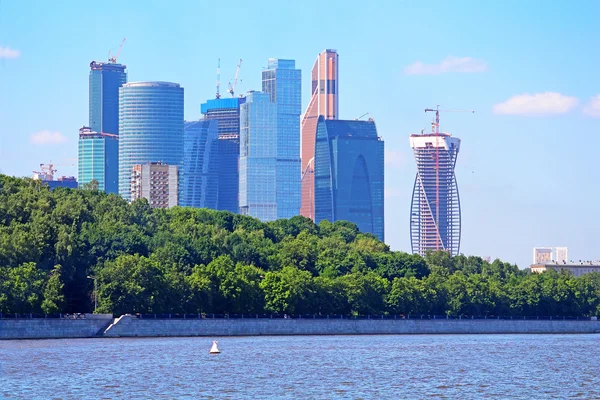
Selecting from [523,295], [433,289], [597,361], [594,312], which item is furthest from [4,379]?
[594,312]

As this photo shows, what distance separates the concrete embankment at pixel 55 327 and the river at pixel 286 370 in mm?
2875

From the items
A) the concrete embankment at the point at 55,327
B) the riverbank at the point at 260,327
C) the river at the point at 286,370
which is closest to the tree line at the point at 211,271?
the riverbank at the point at 260,327

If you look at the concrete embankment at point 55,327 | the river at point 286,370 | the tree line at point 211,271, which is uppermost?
the tree line at point 211,271

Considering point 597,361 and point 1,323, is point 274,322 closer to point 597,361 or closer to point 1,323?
point 1,323

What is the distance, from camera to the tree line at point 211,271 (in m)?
120

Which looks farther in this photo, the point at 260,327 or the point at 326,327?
the point at 326,327

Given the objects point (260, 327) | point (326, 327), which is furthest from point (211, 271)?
point (326, 327)

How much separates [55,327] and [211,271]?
24389mm

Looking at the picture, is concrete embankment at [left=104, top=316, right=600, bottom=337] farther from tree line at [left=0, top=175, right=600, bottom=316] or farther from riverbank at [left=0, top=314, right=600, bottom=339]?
tree line at [left=0, top=175, right=600, bottom=316]

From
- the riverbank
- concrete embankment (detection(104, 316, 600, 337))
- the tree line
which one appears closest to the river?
the riverbank

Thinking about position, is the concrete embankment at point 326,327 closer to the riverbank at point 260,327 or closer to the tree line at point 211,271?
the riverbank at point 260,327

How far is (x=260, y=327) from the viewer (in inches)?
5089

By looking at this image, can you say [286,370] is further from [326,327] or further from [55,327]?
[326,327]

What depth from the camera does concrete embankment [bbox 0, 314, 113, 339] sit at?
107m
